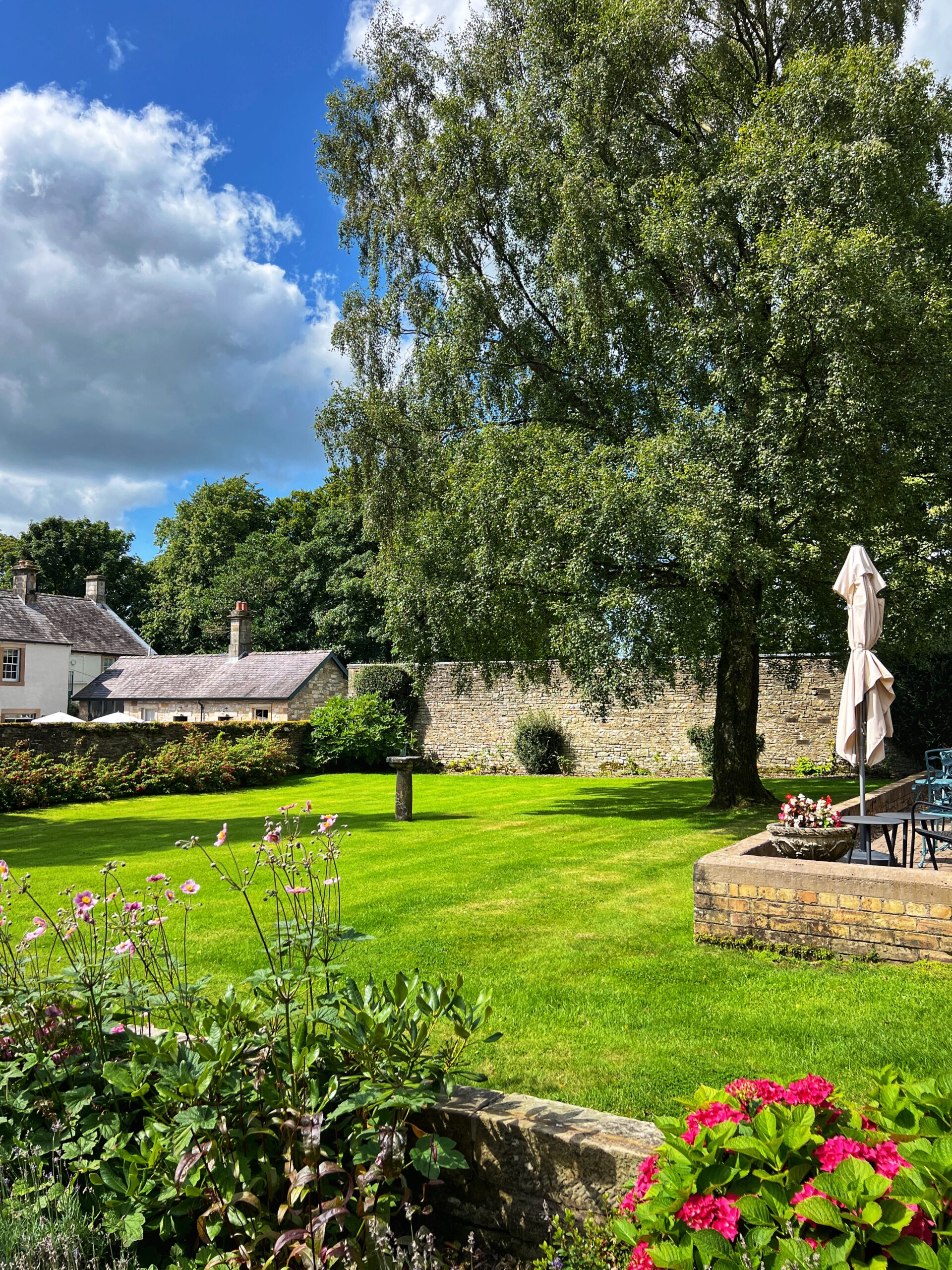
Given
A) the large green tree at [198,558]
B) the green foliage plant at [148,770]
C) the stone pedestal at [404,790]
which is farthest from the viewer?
the large green tree at [198,558]

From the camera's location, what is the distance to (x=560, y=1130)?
9.43 feet

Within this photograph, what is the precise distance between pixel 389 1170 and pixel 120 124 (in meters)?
9.89

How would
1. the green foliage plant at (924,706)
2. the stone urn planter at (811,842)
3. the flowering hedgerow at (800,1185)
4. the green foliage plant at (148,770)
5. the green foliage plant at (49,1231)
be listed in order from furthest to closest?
the green foliage plant at (924,706) → the green foliage plant at (148,770) → the stone urn planter at (811,842) → the green foliage plant at (49,1231) → the flowering hedgerow at (800,1185)

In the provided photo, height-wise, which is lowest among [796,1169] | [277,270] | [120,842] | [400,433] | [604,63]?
[120,842]

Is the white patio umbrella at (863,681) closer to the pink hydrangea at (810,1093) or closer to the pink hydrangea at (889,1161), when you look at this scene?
the pink hydrangea at (810,1093)

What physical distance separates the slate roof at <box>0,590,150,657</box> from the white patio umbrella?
109 feet

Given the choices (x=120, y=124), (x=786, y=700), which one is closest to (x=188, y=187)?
(x=120, y=124)

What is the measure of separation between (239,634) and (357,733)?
29.4 ft

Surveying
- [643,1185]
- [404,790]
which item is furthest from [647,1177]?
[404,790]

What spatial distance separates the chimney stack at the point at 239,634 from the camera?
31156 millimetres

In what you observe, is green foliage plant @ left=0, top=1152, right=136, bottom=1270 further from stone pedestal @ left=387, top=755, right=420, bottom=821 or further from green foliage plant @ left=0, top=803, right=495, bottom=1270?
stone pedestal @ left=387, top=755, right=420, bottom=821

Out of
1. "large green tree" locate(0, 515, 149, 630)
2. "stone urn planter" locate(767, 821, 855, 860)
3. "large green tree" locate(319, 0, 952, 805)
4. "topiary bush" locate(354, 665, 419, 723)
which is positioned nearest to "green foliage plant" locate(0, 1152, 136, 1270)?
"stone urn planter" locate(767, 821, 855, 860)

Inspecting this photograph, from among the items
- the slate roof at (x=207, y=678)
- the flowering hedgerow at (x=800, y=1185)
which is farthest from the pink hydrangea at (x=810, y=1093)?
the slate roof at (x=207, y=678)

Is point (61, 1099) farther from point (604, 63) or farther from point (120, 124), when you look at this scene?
point (604, 63)
